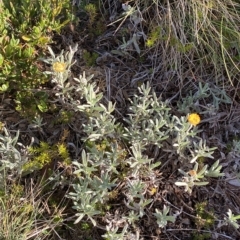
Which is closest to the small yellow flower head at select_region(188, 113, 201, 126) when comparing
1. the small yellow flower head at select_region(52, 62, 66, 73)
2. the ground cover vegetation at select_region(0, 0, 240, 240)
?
the ground cover vegetation at select_region(0, 0, 240, 240)

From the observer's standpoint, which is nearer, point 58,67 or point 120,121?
point 58,67

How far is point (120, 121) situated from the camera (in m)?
1.86

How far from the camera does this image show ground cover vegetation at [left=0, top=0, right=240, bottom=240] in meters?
1.67

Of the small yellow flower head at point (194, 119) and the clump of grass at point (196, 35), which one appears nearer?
the small yellow flower head at point (194, 119)

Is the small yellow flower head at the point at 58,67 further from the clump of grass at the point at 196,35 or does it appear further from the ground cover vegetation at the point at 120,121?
the clump of grass at the point at 196,35

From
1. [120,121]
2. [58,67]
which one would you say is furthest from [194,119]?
[58,67]

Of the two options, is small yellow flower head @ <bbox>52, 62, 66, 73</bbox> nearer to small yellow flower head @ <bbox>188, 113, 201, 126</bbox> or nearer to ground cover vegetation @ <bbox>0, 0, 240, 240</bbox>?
ground cover vegetation @ <bbox>0, 0, 240, 240</bbox>

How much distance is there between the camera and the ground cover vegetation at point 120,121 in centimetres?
167

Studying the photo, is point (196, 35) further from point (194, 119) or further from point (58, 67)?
point (58, 67)

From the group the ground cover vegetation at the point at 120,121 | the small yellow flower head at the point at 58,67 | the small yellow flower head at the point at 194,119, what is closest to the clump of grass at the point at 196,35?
the ground cover vegetation at the point at 120,121

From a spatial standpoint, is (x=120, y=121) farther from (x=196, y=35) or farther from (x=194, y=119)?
(x=196, y=35)

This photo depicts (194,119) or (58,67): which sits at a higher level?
(58,67)

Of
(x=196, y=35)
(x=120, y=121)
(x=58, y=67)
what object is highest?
(x=58, y=67)

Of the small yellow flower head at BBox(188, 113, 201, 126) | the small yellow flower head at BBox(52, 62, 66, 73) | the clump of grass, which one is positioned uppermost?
the small yellow flower head at BBox(52, 62, 66, 73)
